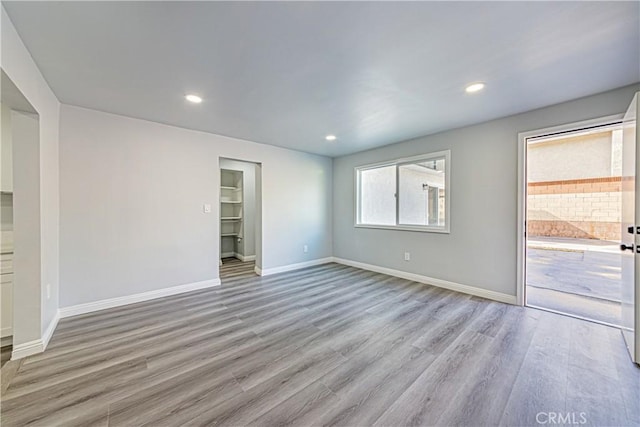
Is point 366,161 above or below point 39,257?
above

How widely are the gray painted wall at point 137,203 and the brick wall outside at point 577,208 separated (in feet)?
26.8

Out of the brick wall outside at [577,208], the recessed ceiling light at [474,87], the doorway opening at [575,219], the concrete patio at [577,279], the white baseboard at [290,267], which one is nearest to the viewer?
the recessed ceiling light at [474,87]

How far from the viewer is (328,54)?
1.93 metres

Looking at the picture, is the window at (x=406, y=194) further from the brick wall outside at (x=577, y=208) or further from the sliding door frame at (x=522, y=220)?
the brick wall outside at (x=577, y=208)

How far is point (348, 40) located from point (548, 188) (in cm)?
858

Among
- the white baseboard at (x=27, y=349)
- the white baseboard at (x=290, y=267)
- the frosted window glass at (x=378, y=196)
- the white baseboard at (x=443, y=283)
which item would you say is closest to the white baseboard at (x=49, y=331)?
the white baseboard at (x=27, y=349)

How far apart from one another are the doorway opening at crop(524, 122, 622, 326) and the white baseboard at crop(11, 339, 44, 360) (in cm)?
519

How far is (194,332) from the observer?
253cm

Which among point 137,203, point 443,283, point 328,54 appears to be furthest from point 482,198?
point 137,203

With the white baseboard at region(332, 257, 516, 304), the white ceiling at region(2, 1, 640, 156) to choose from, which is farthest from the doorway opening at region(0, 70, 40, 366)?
the white baseboard at region(332, 257, 516, 304)

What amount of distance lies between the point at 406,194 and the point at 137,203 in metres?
4.18

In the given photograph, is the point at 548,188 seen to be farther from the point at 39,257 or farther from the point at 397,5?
the point at 39,257

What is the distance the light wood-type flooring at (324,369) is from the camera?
1.51m

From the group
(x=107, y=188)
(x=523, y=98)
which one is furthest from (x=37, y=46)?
(x=523, y=98)
